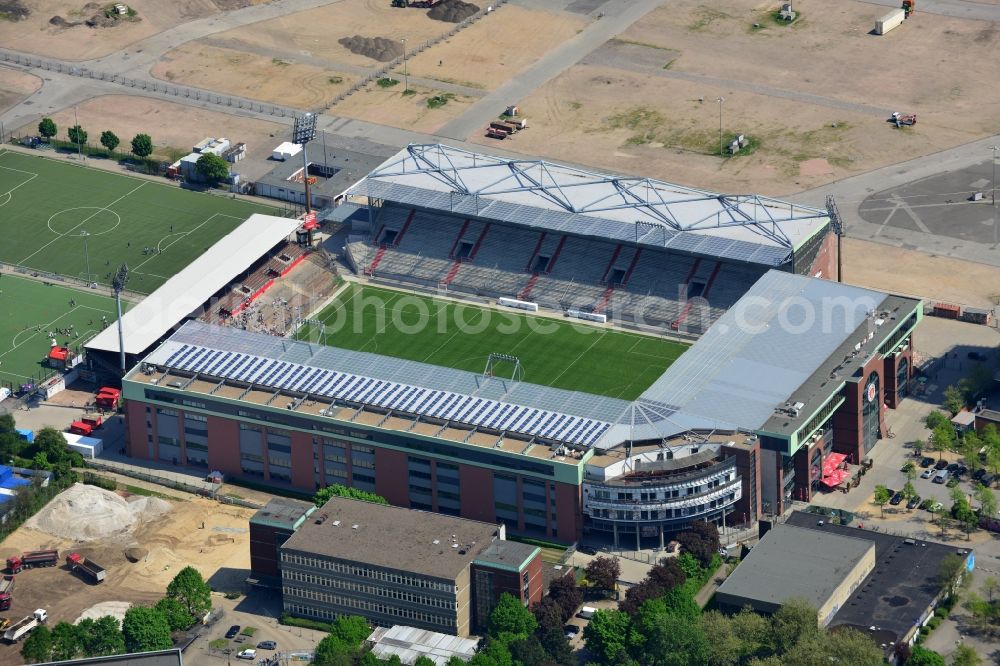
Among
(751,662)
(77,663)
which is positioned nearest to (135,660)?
(77,663)

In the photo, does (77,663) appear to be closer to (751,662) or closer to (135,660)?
(135,660)

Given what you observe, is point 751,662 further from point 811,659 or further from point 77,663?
point 77,663

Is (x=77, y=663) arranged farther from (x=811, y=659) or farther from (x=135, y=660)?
(x=811, y=659)

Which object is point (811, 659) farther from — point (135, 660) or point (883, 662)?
point (135, 660)

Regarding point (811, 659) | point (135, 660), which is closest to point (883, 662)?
point (811, 659)

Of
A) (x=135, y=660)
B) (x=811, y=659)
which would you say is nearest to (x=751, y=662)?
(x=811, y=659)

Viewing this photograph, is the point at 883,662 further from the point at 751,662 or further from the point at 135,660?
the point at 135,660
